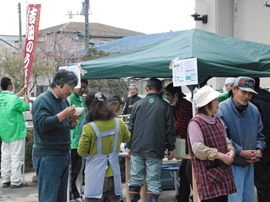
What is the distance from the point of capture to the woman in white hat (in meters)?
4.23

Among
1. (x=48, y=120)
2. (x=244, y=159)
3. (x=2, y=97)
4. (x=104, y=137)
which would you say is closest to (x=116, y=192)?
(x=104, y=137)

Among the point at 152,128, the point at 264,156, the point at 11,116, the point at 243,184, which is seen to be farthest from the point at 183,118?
the point at 11,116

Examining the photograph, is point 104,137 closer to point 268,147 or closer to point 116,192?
point 116,192

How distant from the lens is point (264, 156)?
5969mm

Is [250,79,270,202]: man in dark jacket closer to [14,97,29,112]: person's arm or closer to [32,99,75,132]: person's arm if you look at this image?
[32,99,75,132]: person's arm

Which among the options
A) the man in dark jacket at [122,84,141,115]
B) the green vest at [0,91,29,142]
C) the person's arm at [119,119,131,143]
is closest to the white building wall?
the man in dark jacket at [122,84,141,115]

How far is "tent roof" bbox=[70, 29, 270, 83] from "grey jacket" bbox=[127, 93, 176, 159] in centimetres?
44

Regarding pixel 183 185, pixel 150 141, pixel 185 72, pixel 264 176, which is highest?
pixel 185 72

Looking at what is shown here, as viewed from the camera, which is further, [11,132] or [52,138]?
[11,132]

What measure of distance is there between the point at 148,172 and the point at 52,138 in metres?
1.86

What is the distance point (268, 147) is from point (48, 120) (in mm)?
3098

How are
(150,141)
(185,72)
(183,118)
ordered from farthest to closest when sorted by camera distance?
(183,118), (150,141), (185,72)

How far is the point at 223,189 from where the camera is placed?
14.0 ft

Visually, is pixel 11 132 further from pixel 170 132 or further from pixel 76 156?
pixel 170 132
